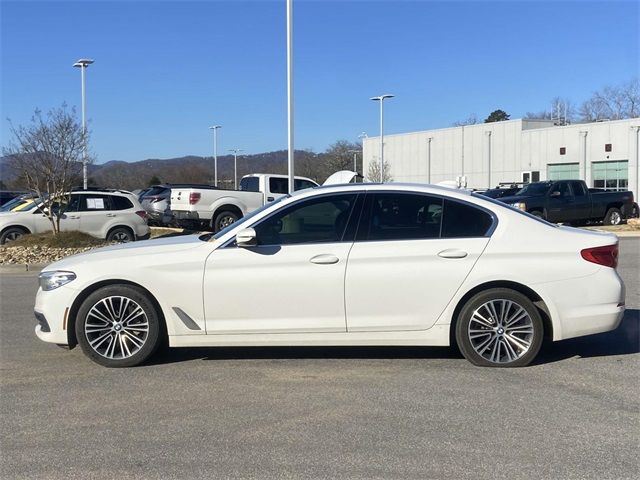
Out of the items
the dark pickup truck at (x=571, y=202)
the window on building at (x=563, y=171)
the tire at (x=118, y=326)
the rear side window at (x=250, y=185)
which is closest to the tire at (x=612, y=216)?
the dark pickup truck at (x=571, y=202)

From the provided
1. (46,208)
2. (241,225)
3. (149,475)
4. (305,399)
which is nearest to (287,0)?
(46,208)

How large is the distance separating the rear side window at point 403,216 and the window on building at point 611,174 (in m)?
44.7

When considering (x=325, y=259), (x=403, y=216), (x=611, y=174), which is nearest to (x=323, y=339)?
(x=325, y=259)

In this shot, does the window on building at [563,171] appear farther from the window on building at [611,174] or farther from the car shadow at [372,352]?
the car shadow at [372,352]

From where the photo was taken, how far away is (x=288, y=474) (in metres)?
3.73

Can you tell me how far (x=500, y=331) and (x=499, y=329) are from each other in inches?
0.8

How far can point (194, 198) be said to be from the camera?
18938 mm

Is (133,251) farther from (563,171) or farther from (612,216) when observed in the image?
(563,171)

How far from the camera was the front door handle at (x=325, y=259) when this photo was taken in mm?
5574

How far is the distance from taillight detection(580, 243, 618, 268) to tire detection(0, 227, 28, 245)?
1423cm

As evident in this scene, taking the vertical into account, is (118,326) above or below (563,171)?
below

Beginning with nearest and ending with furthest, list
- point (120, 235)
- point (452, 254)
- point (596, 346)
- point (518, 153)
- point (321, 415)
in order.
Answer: point (321, 415), point (452, 254), point (596, 346), point (120, 235), point (518, 153)

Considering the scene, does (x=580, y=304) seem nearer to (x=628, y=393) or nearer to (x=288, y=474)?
(x=628, y=393)

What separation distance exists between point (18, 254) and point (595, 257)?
498 inches
